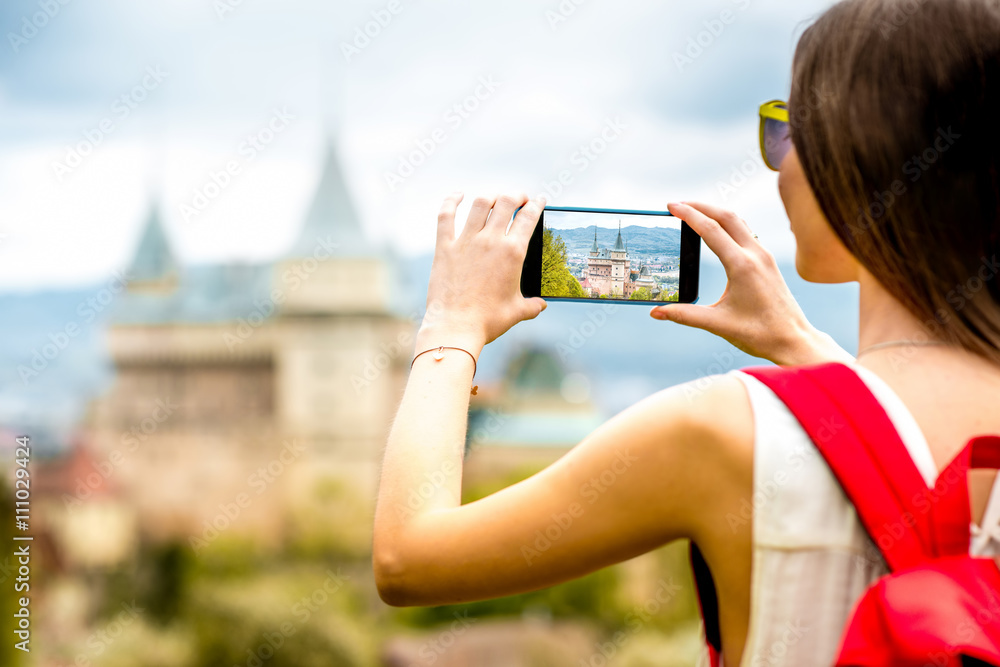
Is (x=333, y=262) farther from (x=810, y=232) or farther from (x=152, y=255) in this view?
(x=810, y=232)

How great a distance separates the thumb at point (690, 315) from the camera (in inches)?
45.4

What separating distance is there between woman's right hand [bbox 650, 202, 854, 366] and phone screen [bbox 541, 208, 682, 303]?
12cm

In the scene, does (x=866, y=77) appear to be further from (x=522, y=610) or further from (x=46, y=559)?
(x=46, y=559)

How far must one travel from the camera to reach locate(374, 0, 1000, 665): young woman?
75cm

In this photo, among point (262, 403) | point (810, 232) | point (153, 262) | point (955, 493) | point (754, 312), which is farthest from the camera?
point (153, 262)

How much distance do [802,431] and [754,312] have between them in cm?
41

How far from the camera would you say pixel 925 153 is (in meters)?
0.80

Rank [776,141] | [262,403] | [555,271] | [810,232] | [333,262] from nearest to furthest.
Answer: [810,232] → [776,141] → [555,271] → [262,403] → [333,262]

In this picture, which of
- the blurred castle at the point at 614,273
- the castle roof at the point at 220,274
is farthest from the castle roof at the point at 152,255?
the blurred castle at the point at 614,273

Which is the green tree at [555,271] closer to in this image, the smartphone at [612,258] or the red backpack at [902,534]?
the smartphone at [612,258]

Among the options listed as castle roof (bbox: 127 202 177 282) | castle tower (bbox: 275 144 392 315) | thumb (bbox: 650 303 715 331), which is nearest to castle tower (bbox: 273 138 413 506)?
castle tower (bbox: 275 144 392 315)

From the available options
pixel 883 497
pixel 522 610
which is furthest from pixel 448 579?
pixel 522 610

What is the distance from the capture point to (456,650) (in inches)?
1089

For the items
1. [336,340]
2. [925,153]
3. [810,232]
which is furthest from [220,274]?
[925,153]
